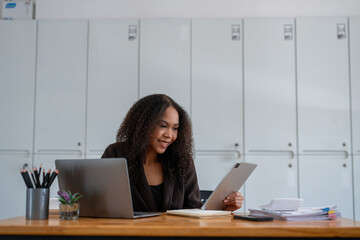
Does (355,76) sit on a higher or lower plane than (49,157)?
higher

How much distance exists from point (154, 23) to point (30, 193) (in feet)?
8.28

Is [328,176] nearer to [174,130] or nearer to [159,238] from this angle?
[174,130]

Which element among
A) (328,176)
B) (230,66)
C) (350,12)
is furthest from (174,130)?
(350,12)

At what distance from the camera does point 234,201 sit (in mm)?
1938

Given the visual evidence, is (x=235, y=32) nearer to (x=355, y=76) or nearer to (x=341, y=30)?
(x=341, y=30)

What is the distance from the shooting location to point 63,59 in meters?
3.75

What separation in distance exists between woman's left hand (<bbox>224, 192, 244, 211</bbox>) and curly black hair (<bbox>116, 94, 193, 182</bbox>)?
300mm

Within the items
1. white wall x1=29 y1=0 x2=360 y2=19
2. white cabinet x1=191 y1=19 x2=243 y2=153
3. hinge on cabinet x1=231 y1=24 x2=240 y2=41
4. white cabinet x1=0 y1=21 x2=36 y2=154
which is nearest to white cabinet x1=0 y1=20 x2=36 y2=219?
white cabinet x1=0 y1=21 x2=36 y2=154

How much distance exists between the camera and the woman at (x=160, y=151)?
212 centimetres

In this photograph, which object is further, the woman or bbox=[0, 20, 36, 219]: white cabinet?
bbox=[0, 20, 36, 219]: white cabinet

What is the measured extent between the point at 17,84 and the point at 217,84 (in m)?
1.73

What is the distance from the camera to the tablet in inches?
72.7

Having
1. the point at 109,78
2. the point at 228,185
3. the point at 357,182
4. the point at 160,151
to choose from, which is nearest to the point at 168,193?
the point at 160,151

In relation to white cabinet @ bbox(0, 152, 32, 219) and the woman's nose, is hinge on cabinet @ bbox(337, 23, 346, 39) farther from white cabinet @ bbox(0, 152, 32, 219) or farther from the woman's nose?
white cabinet @ bbox(0, 152, 32, 219)
